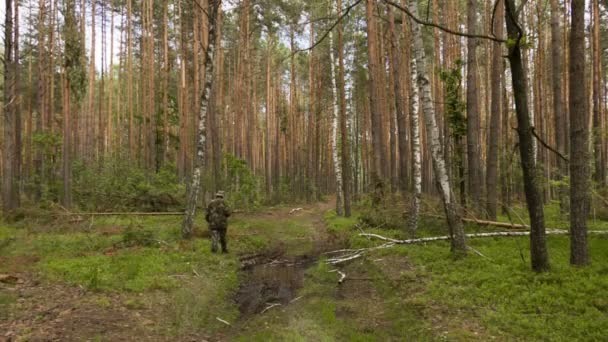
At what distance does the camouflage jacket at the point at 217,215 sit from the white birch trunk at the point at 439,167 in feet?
18.6

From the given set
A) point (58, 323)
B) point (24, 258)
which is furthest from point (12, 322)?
point (24, 258)

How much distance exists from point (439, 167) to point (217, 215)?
5903mm

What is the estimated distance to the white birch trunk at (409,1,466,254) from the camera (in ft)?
26.7

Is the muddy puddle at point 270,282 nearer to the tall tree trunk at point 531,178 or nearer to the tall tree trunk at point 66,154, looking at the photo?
the tall tree trunk at point 531,178

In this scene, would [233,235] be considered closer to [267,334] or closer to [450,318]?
[267,334]

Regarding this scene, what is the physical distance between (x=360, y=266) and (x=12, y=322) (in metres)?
6.66

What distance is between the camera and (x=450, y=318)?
531 centimetres

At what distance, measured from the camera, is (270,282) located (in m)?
7.94

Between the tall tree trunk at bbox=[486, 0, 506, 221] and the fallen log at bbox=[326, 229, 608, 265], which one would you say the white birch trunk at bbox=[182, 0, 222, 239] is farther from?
the tall tree trunk at bbox=[486, 0, 506, 221]

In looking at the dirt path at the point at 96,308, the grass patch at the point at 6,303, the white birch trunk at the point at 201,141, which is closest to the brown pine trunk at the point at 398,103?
the white birch trunk at the point at 201,141

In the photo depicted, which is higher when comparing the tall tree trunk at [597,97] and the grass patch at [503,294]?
the tall tree trunk at [597,97]

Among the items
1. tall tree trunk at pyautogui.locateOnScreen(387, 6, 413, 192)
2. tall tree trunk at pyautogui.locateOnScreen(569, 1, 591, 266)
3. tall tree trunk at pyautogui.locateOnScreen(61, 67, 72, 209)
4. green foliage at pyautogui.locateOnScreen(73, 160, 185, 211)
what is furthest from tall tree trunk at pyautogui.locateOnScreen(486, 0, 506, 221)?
tall tree trunk at pyautogui.locateOnScreen(61, 67, 72, 209)

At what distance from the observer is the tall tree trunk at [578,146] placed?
6285 mm

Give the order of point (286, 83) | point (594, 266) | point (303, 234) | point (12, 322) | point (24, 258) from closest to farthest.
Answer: point (12, 322)
point (594, 266)
point (24, 258)
point (303, 234)
point (286, 83)
